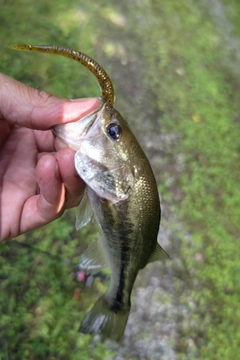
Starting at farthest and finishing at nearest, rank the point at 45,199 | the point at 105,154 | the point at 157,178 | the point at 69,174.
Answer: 1. the point at 157,178
2. the point at 45,199
3. the point at 69,174
4. the point at 105,154

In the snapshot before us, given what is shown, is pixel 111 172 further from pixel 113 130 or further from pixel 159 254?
pixel 159 254

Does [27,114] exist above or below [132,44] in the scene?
above

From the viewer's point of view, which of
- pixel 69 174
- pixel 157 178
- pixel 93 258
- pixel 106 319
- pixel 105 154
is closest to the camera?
pixel 105 154

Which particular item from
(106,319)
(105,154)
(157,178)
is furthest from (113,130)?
(157,178)

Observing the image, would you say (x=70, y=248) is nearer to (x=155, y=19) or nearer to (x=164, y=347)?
(x=164, y=347)

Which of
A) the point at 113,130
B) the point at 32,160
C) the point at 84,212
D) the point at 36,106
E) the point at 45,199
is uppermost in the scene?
the point at 113,130

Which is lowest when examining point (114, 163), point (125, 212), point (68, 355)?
point (68, 355)

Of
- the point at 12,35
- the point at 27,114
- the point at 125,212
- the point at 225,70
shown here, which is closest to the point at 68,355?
the point at 125,212
